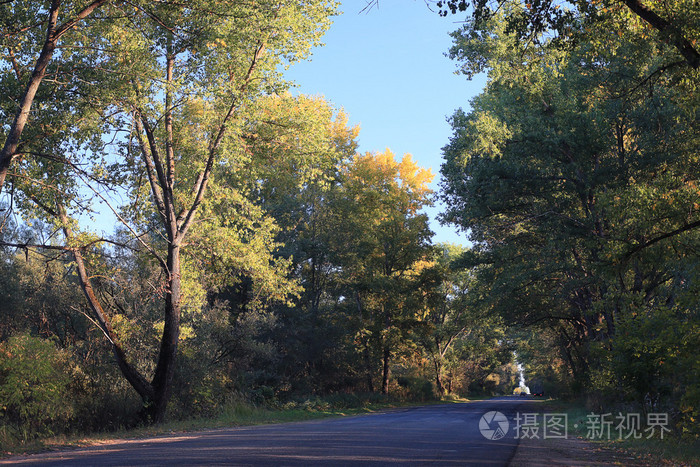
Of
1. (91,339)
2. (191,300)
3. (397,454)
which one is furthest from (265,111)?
(397,454)

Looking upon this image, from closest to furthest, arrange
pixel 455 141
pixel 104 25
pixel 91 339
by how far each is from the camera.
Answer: pixel 104 25 → pixel 91 339 → pixel 455 141

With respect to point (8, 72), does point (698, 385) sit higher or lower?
lower

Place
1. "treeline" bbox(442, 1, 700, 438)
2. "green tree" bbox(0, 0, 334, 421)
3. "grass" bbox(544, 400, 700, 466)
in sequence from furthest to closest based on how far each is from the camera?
1. "green tree" bbox(0, 0, 334, 421)
2. "treeline" bbox(442, 1, 700, 438)
3. "grass" bbox(544, 400, 700, 466)

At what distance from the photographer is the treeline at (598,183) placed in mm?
10422

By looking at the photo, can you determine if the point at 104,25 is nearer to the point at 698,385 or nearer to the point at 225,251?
the point at 225,251

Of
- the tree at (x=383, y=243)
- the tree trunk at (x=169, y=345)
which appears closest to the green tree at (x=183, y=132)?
the tree trunk at (x=169, y=345)

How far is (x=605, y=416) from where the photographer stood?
64.3 feet

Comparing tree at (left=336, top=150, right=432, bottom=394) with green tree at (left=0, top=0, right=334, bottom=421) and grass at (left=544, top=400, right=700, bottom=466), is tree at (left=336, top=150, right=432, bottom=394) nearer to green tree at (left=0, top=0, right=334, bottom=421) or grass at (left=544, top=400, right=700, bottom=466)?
green tree at (left=0, top=0, right=334, bottom=421)

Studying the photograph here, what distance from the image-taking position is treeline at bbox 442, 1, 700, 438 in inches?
410

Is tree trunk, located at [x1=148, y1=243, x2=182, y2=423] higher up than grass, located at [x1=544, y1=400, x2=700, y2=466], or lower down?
higher up

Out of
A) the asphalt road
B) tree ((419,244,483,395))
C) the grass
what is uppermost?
tree ((419,244,483,395))

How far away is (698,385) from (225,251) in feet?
43.3

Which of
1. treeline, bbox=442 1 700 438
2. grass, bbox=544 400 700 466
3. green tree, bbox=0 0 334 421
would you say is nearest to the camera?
grass, bbox=544 400 700 466

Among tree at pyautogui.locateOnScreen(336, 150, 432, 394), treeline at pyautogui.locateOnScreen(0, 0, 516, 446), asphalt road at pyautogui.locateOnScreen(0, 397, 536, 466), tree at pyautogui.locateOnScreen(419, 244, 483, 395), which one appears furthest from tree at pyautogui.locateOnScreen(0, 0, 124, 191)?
tree at pyautogui.locateOnScreen(336, 150, 432, 394)
